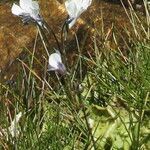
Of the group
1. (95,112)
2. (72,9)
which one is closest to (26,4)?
(72,9)

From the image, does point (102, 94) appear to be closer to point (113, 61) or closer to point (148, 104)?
point (113, 61)

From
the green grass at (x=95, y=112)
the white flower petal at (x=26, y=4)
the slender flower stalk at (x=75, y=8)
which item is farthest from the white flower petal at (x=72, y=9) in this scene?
the green grass at (x=95, y=112)

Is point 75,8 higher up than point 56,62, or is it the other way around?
point 75,8

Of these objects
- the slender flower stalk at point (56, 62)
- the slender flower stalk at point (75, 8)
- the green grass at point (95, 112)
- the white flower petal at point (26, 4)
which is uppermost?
the white flower petal at point (26, 4)

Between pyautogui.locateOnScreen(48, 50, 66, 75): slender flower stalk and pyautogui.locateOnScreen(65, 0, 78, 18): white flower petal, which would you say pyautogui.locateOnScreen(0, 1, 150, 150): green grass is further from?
pyautogui.locateOnScreen(65, 0, 78, 18): white flower petal

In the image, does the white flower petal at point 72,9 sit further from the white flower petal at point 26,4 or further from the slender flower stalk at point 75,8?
the white flower petal at point 26,4

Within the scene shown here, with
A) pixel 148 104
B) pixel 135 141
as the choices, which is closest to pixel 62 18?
pixel 148 104

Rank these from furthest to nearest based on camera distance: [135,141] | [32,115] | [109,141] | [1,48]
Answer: [1,48] < [32,115] < [109,141] < [135,141]

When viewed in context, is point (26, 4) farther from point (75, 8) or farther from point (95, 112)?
point (95, 112)
